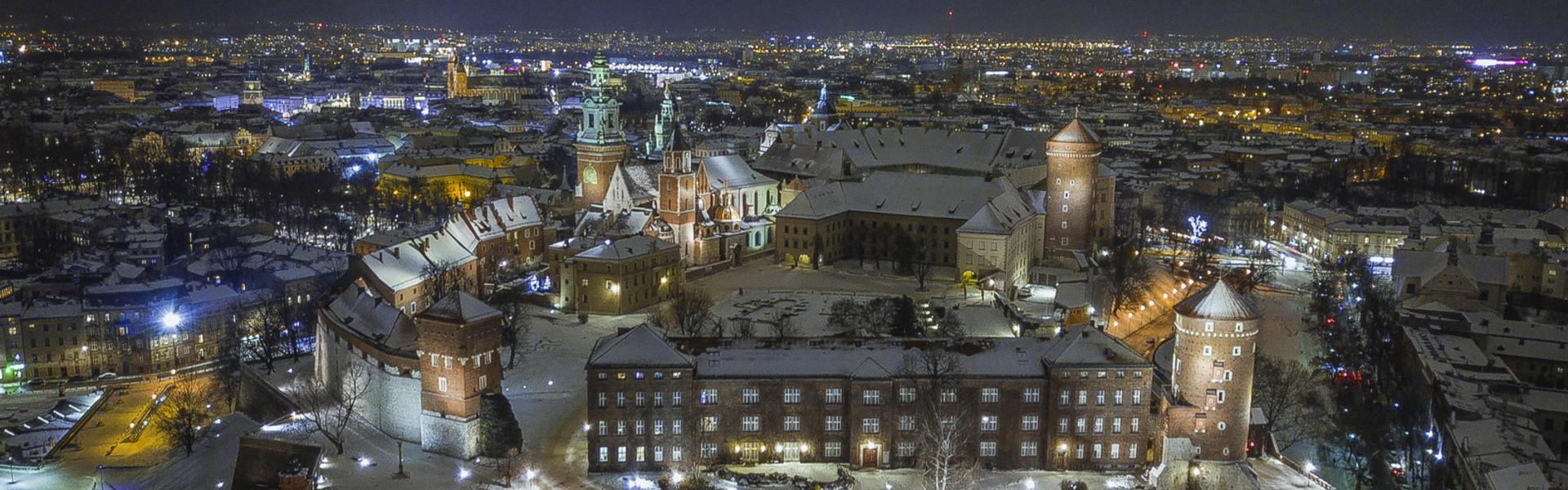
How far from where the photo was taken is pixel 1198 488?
34656 millimetres

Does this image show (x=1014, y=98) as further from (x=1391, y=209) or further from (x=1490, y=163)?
(x=1391, y=209)

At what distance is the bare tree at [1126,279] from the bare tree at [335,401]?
2643 centimetres

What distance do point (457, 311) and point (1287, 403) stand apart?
77.8 ft

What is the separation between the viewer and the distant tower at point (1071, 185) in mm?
58594

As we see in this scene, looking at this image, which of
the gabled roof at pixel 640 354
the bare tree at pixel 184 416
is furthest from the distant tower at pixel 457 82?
the gabled roof at pixel 640 354

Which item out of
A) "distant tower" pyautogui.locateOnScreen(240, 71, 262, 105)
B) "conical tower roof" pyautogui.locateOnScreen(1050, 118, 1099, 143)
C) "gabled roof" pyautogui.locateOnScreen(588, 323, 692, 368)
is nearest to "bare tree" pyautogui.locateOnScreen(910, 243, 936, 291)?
"conical tower roof" pyautogui.locateOnScreen(1050, 118, 1099, 143)

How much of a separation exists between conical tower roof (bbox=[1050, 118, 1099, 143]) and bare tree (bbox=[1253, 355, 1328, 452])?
55.1 feet

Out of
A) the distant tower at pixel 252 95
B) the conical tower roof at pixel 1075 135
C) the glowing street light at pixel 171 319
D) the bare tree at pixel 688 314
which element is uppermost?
the conical tower roof at pixel 1075 135

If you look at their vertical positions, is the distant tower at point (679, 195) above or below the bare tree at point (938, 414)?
above

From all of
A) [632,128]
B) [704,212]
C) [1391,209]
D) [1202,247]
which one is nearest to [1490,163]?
[1391,209]

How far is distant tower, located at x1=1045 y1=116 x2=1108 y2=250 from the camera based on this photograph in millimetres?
58594

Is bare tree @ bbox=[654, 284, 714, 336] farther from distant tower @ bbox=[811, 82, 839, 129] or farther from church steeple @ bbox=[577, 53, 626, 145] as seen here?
distant tower @ bbox=[811, 82, 839, 129]

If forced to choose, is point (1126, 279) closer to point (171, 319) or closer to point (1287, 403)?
point (1287, 403)

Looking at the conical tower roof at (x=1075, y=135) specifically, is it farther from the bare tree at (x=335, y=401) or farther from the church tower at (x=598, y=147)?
the bare tree at (x=335, y=401)
